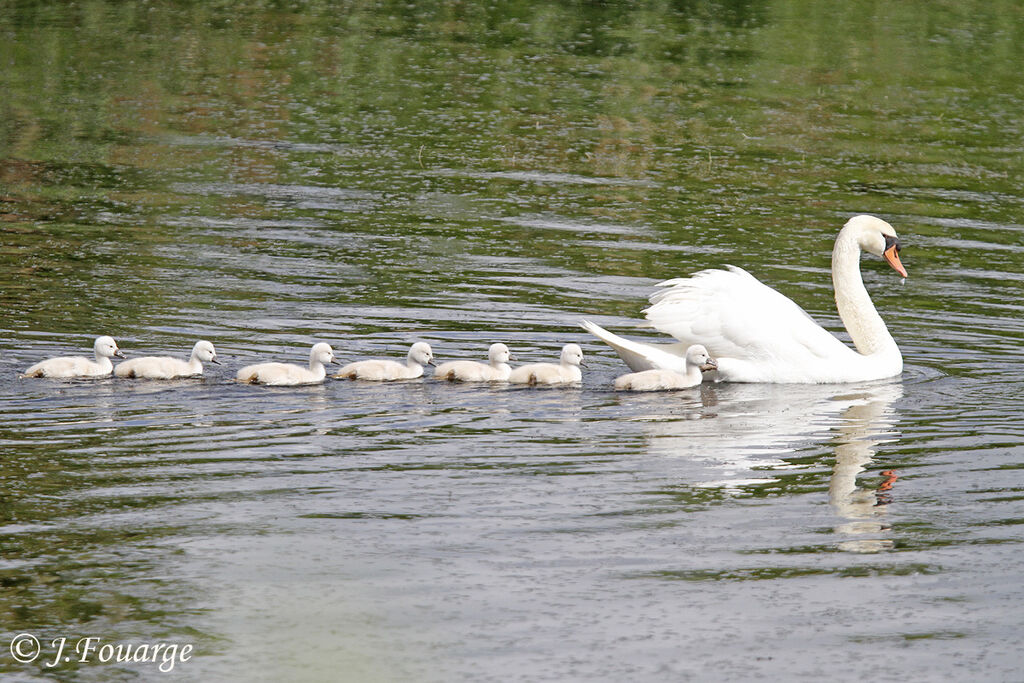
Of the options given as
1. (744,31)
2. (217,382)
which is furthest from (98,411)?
(744,31)

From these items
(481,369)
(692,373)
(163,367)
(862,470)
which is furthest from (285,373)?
(862,470)

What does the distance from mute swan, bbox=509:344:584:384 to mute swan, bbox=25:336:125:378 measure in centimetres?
286

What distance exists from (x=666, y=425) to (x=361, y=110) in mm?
15608

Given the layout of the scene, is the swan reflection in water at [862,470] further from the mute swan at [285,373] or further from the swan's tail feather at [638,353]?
the mute swan at [285,373]

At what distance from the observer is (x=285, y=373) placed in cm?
1160

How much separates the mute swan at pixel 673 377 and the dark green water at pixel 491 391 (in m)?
0.17

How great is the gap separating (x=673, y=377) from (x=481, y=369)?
4.61 feet

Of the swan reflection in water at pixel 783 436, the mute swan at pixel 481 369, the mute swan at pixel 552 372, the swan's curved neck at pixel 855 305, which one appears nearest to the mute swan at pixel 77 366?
the mute swan at pixel 481 369

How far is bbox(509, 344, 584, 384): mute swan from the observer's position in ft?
39.0

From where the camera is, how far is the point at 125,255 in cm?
1630

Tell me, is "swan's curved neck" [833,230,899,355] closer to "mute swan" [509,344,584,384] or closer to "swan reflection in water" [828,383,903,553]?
"swan reflection in water" [828,383,903,553]

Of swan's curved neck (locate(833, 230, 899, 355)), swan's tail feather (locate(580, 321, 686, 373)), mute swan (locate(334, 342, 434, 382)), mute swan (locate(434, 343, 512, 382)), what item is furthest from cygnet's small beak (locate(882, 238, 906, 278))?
mute swan (locate(334, 342, 434, 382))

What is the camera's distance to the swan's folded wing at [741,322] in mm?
12359

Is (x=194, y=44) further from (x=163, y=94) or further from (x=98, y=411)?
(x=98, y=411)
